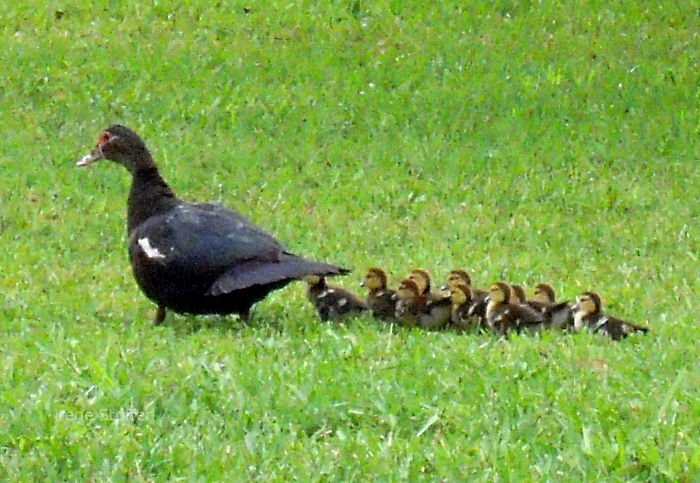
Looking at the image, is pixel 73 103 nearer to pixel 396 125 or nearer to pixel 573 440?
pixel 396 125

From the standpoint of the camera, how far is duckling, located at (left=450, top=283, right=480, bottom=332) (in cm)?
965

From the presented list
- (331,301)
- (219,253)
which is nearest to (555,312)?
(331,301)

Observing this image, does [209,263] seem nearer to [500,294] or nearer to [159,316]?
[159,316]

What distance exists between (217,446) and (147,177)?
14.6 ft

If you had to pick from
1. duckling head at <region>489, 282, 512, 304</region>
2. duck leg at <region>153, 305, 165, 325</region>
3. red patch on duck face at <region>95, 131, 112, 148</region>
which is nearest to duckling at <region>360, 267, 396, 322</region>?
duckling head at <region>489, 282, 512, 304</region>

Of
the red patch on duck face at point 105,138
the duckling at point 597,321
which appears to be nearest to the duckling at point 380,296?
the duckling at point 597,321

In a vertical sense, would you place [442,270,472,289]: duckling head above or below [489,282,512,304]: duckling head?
below

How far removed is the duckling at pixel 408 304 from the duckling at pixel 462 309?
231 millimetres

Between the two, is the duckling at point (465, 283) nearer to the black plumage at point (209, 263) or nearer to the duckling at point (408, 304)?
the duckling at point (408, 304)

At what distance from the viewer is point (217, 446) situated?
6348mm

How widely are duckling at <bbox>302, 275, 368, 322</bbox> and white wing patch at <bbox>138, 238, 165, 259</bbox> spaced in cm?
109

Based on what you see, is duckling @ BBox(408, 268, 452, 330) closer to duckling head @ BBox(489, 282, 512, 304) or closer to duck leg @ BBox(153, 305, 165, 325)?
duckling head @ BBox(489, 282, 512, 304)

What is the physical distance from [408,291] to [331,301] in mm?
665

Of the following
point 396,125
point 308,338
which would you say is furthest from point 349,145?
point 308,338
